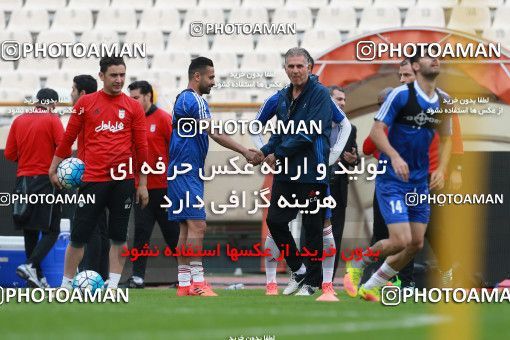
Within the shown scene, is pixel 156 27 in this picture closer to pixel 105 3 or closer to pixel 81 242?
pixel 105 3

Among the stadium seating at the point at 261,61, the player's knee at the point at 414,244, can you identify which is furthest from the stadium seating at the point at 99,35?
the player's knee at the point at 414,244

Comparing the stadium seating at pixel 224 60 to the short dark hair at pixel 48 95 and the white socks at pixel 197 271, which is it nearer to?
the short dark hair at pixel 48 95

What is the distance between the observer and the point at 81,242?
8008 millimetres

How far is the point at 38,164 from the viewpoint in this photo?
31.1 ft

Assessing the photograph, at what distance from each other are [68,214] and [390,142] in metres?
4.59

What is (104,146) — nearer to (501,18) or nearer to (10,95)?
(10,95)

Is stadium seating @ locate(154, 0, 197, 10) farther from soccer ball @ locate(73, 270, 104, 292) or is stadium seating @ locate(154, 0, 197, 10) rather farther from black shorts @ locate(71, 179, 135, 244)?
soccer ball @ locate(73, 270, 104, 292)

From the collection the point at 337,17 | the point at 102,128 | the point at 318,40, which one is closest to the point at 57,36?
the point at 318,40

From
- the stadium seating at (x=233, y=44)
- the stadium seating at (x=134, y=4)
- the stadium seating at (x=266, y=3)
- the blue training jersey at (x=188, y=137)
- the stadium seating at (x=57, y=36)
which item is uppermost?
the stadium seating at (x=134, y=4)

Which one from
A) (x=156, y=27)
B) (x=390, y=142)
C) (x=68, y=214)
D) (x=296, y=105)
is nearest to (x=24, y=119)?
(x=68, y=214)

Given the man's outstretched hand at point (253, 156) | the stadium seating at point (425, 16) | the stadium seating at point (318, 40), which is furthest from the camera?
the stadium seating at point (318, 40)

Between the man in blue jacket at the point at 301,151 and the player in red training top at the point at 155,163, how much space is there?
1.85m

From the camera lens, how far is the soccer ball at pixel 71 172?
317 inches

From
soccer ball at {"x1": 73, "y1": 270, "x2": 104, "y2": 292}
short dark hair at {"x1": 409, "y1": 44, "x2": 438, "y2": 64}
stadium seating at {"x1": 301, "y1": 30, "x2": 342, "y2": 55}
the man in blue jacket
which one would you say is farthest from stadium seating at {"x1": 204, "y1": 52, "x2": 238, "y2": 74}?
short dark hair at {"x1": 409, "y1": 44, "x2": 438, "y2": 64}
